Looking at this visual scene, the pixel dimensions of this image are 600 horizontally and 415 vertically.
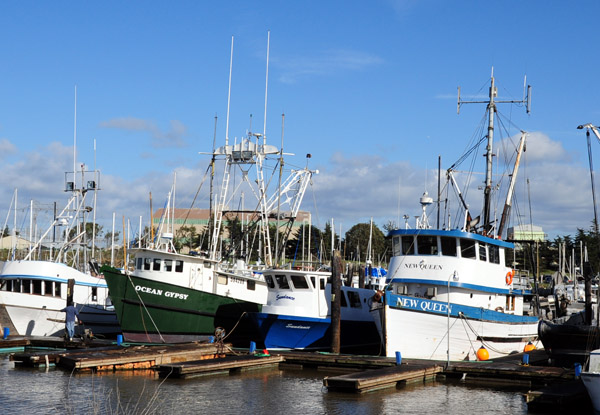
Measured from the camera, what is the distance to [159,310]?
1243 inches

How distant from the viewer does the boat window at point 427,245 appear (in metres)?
28.1

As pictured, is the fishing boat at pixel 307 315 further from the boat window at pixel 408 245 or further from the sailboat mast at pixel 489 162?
the sailboat mast at pixel 489 162

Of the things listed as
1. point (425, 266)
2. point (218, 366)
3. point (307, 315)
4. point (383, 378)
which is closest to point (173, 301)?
point (307, 315)

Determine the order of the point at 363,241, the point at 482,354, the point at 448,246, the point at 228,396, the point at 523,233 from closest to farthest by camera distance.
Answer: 1. the point at 228,396
2. the point at 482,354
3. the point at 448,246
4. the point at 523,233
5. the point at 363,241

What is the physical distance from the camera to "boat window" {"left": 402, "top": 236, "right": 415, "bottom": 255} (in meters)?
28.5

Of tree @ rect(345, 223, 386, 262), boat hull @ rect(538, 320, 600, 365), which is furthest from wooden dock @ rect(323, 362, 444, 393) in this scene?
tree @ rect(345, 223, 386, 262)

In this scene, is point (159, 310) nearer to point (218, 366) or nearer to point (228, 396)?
point (218, 366)

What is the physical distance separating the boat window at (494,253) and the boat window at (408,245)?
2.93 m

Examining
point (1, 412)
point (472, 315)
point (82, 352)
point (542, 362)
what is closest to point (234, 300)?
point (82, 352)

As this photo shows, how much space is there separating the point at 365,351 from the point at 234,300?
243 inches

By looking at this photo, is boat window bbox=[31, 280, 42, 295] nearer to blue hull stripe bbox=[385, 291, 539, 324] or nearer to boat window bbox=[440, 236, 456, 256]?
blue hull stripe bbox=[385, 291, 539, 324]

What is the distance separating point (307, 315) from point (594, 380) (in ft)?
45.0

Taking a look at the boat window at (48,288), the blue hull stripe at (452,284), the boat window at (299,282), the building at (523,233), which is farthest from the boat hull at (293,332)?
the boat window at (48,288)

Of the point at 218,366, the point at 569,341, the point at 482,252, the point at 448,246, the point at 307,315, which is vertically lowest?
the point at 218,366
